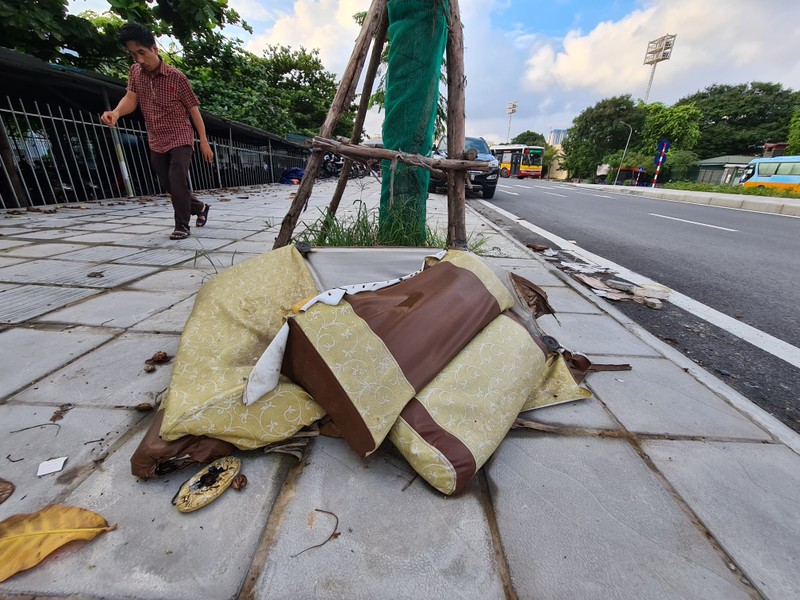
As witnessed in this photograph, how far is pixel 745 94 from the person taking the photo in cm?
3850

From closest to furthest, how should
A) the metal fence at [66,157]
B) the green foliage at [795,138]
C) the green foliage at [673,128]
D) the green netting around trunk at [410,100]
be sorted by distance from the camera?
the green netting around trunk at [410,100] < the metal fence at [66,157] < the green foliage at [795,138] < the green foliage at [673,128]

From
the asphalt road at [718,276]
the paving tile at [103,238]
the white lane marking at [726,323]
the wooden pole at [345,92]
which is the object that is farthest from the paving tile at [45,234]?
the white lane marking at [726,323]

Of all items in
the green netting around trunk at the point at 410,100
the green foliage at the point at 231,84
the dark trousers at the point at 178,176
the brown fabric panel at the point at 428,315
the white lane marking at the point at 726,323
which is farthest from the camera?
the green foliage at the point at 231,84

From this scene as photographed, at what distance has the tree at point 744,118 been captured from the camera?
118 feet

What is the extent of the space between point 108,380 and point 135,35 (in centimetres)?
305

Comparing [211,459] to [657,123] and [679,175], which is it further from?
[657,123]

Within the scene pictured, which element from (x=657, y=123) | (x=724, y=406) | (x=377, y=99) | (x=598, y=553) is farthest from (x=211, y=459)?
(x=657, y=123)

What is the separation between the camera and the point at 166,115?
131 inches

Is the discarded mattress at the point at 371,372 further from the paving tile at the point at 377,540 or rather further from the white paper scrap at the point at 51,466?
the white paper scrap at the point at 51,466

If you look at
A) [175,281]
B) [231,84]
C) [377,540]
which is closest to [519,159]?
[231,84]

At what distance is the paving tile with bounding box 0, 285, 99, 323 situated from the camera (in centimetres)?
180

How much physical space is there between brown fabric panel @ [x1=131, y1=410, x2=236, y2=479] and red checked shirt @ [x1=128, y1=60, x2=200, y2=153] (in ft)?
11.1

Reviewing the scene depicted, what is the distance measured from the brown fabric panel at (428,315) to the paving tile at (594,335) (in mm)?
782

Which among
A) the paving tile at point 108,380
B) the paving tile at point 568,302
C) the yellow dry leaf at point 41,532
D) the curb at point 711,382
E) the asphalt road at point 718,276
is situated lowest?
the asphalt road at point 718,276
